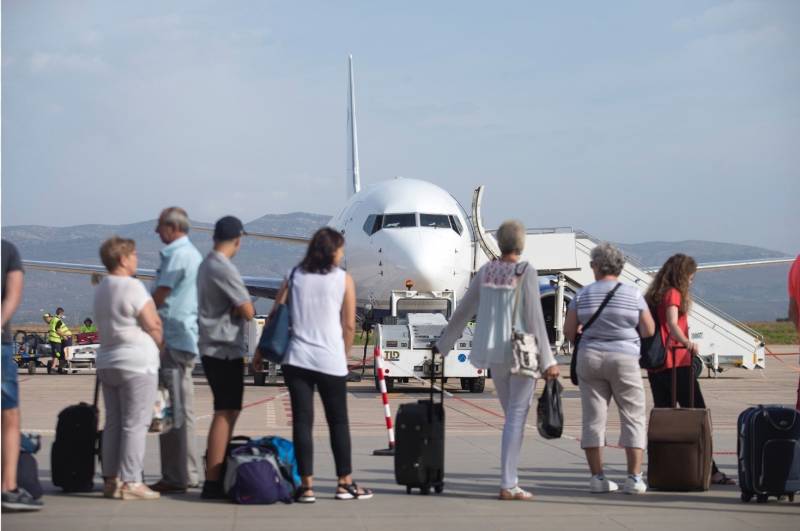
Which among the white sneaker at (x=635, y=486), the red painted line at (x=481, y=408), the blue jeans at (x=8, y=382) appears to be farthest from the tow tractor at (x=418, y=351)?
the blue jeans at (x=8, y=382)

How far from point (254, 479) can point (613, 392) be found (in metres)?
2.65

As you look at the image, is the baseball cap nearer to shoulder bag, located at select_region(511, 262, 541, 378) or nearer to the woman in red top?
shoulder bag, located at select_region(511, 262, 541, 378)

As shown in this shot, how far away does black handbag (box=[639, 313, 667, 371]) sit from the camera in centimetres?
896

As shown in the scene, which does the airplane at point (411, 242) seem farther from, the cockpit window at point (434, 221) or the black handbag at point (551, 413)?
the black handbag at point (551, 413)

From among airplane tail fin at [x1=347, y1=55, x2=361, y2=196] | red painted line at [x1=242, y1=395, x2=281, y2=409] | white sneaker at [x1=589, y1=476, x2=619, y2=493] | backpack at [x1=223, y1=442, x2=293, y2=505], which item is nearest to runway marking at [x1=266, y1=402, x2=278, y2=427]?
red painted line at [x1=242, y1=395, x2=281, y2=409]

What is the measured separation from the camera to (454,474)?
942 centimetres

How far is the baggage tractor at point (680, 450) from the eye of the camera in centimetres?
847

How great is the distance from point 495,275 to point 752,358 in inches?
699

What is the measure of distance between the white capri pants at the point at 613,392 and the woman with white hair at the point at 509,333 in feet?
1.55

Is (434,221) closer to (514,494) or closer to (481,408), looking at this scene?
(481,408)

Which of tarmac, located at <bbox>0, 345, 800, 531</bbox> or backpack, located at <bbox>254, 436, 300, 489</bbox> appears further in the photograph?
backpack, located at <bbox>254, 436, 300, 489</bbox>

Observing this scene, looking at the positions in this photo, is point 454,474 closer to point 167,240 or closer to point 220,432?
point 220,432

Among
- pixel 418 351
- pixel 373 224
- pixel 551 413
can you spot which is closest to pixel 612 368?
pixel 551 413

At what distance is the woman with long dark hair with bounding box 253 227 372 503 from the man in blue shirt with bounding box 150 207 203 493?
2.24 feet
